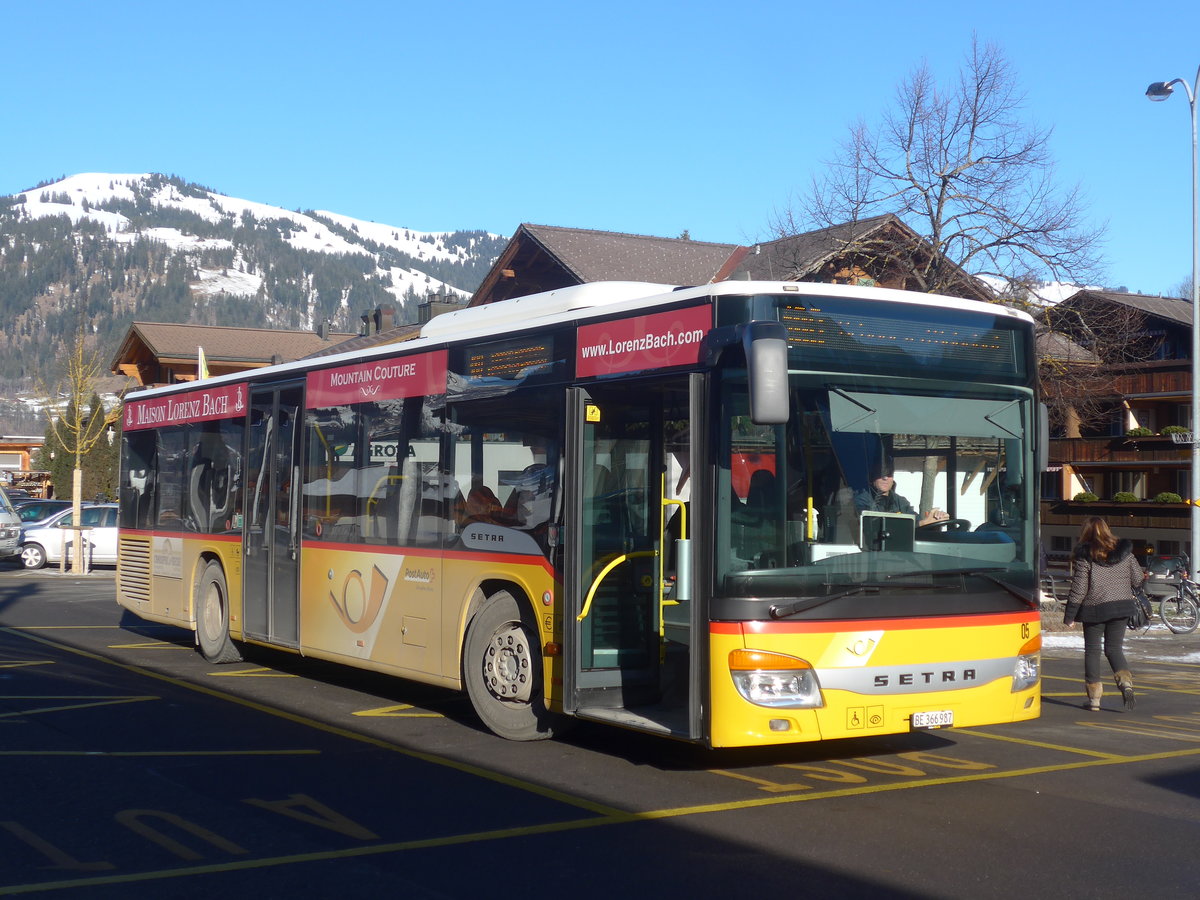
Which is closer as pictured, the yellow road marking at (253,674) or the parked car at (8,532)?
the yellow road marking at (253,674)

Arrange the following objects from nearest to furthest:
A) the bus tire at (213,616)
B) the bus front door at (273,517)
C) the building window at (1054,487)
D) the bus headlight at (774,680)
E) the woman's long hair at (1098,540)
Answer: the bus headlight at (774,680), the woman's long hair at (1098,540), the bus front door at (273,517), the bus tire at (213,616), the building window at (1054,487)

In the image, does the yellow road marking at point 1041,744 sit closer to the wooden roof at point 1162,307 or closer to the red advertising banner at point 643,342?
the red advertising banner at point 643,342

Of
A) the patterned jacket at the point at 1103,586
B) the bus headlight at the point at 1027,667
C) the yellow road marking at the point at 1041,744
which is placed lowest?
the yellow road marking at the point at 1041,744

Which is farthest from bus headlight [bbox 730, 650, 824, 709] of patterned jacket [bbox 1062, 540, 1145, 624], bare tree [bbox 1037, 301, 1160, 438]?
bare tree [bbox 1037, 301, 1160, 438]

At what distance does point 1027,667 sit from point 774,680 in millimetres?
1928

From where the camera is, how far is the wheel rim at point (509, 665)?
9.63 meters

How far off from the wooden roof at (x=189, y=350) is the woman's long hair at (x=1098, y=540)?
42306mm

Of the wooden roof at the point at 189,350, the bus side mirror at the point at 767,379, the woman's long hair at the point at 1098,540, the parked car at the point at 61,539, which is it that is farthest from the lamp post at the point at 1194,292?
the wooden roof at the point at 189,350

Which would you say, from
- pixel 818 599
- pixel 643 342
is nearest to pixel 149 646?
pixel 643 342

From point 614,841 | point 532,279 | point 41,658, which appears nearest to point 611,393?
point 614,841

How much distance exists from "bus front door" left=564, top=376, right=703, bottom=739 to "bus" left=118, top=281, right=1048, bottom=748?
0.05 ft

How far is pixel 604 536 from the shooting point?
8.97 m

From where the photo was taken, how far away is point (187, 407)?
50.9 feet

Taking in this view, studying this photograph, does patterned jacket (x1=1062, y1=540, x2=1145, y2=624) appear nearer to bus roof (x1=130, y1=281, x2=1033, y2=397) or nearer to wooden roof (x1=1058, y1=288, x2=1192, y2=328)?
bus roof (x1=130, y1=281, x2=1033, y2=397)
